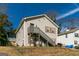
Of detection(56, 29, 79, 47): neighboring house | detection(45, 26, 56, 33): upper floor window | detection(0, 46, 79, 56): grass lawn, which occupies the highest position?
detection(45, 26, 56, 33): upper floor window

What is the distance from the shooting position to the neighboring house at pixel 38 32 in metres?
9.41

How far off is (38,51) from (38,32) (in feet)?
0.81

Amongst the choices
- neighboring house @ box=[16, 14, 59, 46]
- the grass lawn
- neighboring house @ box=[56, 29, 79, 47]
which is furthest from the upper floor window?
the grass lawn

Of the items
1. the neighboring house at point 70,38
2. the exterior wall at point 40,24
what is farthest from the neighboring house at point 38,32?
the neighboring house at point 70,38

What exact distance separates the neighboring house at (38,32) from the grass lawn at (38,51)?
0.22 feet

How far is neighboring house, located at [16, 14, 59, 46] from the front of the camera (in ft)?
30.9

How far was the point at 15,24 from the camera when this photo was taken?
9398mm

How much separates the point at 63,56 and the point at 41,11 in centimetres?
65

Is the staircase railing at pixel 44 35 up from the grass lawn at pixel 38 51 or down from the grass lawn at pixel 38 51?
up

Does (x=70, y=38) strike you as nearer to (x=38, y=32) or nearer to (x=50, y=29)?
(x=50, y=29)

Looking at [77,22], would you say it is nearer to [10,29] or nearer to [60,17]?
[60,17]

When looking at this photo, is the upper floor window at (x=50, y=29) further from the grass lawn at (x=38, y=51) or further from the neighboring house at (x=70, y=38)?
the grass lawn at (x=38, y=51)

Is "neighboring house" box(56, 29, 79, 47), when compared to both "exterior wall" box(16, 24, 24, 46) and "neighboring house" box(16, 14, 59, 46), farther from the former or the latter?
"exterior wall" box(16, 24, 24, 46)

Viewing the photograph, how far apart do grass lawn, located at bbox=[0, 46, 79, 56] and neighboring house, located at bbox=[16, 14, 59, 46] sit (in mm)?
67
